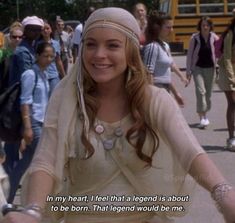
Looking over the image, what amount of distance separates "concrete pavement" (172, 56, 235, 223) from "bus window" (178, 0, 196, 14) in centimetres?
870

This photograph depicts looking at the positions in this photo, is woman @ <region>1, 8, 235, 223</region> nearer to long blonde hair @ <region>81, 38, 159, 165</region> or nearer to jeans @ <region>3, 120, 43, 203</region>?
long blonde hair @ <region>81, 38, 159, 165</region>

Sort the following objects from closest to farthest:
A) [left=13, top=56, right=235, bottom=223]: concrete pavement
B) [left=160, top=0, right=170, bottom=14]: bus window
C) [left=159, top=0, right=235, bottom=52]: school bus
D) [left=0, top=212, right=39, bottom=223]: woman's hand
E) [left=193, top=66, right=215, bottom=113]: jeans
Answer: [left=0, top=212, right=39, bottom=223]: woman's hand → [left=13, top=56, right=235, bottom=223]: concrete pavement → [left=193, top=66, right=215, bottom=113]: jeans → [left=159, top=0, right=235, bottom=52]: school bus → [left=160, top=0, right=170, bottom=14]: bus window

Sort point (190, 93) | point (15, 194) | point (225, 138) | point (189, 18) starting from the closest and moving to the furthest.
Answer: point (15, 194) < point (225, 138) < point (190, 93) < point (189, 18)

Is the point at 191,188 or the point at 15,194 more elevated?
the point at 191,188

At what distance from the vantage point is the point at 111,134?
3275 millimetres

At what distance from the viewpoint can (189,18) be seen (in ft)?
95.2

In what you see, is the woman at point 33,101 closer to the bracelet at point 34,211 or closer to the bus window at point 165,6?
the bracelet at point 34,211

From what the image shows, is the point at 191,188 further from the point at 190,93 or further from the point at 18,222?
the point at 190,93

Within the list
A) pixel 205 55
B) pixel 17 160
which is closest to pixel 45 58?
pixel 17 160

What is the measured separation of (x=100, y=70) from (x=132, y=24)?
0.73 ft

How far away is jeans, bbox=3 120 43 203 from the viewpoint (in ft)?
24.7

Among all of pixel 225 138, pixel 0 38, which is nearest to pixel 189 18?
pixel 225 138

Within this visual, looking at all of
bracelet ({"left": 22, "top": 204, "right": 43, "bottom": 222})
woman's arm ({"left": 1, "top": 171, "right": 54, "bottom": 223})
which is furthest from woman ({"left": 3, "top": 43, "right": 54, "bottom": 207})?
bracelet ({"left": 22, "top": 204, "right": 43, "bottom": 222})

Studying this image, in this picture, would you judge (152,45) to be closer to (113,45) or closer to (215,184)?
(113,45)
